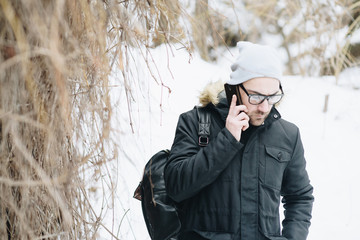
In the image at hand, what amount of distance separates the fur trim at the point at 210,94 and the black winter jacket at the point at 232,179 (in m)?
0.03

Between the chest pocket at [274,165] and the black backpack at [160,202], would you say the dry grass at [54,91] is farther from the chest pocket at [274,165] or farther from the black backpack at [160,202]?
the chest pocket at [274,165]

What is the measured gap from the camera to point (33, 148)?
3.86 ft

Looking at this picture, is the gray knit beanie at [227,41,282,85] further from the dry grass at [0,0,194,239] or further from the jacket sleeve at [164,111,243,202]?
the dry grass at [0,0,194,239]

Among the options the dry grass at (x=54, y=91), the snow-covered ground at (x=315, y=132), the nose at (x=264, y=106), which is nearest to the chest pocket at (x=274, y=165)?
the nose at (x=264, y=106)

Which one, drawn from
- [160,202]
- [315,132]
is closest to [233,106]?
[160,202]

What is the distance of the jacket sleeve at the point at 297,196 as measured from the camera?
1873 mm

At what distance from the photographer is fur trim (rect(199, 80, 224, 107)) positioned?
1.85 m

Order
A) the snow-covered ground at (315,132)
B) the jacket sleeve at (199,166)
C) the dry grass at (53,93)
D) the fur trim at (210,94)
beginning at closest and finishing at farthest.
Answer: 1. the dry grass at (53,93)
2. the jacket sleeve at (199,166)
3. the fur trim at (210,94)
4. the snow-covered ground at (315,132)

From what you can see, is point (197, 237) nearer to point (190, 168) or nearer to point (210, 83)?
point (190, 168)

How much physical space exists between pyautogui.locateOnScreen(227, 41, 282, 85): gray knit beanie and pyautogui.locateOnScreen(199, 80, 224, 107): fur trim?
0.11m

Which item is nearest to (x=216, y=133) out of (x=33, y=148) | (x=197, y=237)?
(x=197, y=237)

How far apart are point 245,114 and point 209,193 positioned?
0.40 m

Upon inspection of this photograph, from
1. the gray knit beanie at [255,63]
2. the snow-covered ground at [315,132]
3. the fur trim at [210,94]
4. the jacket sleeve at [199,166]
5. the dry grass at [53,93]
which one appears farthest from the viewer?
the snow-covered ground at [315,132]

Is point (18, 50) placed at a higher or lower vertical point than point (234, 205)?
higher
